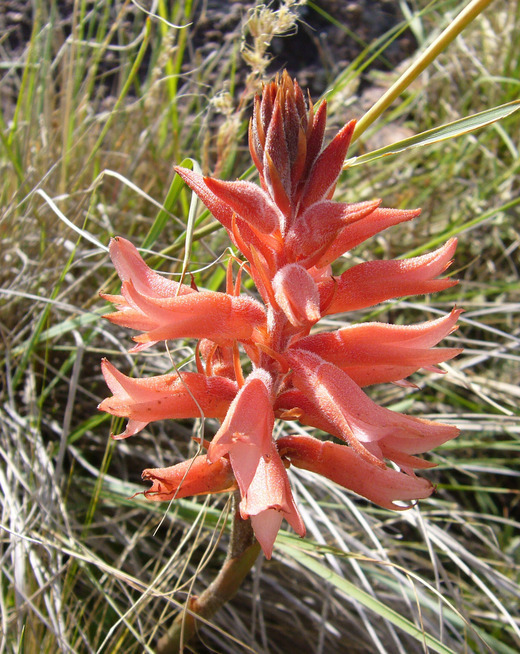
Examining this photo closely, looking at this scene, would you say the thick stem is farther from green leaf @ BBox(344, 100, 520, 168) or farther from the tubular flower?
green leaf @ BBox(344, 100, 520, 168)

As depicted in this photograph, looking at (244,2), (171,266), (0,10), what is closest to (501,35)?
(244,2)

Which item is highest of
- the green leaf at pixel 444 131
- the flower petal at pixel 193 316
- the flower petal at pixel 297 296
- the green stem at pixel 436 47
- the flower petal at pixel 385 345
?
the green stem at pixel 436 47

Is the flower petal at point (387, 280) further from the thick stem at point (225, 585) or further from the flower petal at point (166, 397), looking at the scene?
the thick stem at point (225, 585)

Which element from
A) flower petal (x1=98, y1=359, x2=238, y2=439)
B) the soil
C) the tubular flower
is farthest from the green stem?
the soil

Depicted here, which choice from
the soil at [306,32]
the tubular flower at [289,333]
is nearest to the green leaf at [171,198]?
the tubular flower at [289,333]

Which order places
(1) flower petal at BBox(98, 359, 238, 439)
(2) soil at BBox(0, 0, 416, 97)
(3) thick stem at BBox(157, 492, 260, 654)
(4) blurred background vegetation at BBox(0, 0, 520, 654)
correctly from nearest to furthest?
1. (1) flower petal at BBox(98, 359, 238, 439)
2. (3) thick stem at BBox(157, 492, 260, 654)
3. (4) blurred background vegetation at BBox(0, 0, 520, 654)
4. (2) soil at BBox(0, 0, 416, 97)

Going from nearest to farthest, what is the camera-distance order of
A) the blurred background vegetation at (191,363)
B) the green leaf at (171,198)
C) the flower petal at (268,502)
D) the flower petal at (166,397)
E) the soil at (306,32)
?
the flower petal at (268,502) → the flower petal at (166,397) → the green leaf at (171,198) → the blurred background vegetation at (191,363) → the soil at (306,32)
